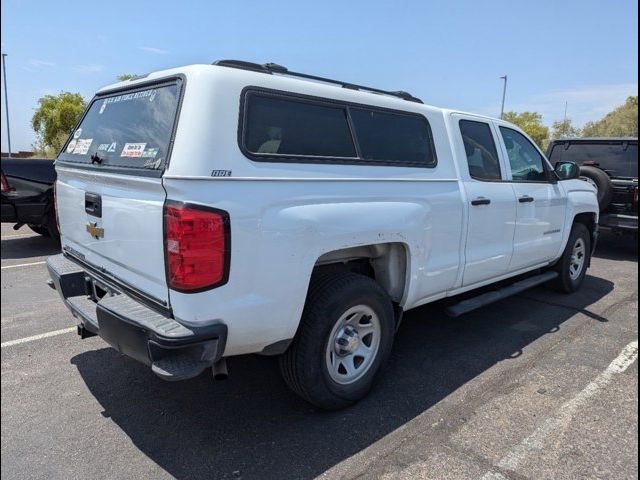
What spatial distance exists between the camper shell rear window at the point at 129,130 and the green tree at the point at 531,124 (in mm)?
40692

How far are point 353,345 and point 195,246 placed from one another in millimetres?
1333

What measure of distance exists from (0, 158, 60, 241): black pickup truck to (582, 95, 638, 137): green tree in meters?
31.9

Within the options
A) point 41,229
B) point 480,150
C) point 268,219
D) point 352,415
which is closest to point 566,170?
point 480,150

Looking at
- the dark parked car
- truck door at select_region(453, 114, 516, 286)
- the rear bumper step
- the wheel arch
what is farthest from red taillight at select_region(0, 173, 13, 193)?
the dark parked car

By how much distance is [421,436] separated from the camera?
282 centimetres

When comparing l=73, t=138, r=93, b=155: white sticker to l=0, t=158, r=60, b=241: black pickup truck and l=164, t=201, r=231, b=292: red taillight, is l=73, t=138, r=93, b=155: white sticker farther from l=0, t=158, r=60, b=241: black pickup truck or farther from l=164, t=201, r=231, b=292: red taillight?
l=0, t=158, r=60, b=241: black pickup truck

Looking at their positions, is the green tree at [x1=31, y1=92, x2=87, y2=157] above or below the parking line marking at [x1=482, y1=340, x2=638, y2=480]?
above

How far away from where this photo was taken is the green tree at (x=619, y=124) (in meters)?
31.0

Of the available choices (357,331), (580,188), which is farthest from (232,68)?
(580,188)

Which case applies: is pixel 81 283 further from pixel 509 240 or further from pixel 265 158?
pixel 509 240

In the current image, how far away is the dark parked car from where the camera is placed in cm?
773

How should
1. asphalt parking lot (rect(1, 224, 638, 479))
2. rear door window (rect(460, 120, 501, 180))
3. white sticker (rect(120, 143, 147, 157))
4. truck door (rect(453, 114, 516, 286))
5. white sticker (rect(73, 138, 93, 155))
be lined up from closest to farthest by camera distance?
asphalt parking lot (rect(1, 224, 638, 479))
white sticker (rect(120, 143, 147, 157))
white sticker (rect(73, 138, 93, 155))
truck door (rect(453, 114, 516, 286))
rear door window (rect(460, 120, 501, 180))

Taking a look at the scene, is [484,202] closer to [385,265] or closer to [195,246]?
[385,265]

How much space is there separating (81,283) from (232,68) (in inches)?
72.4
